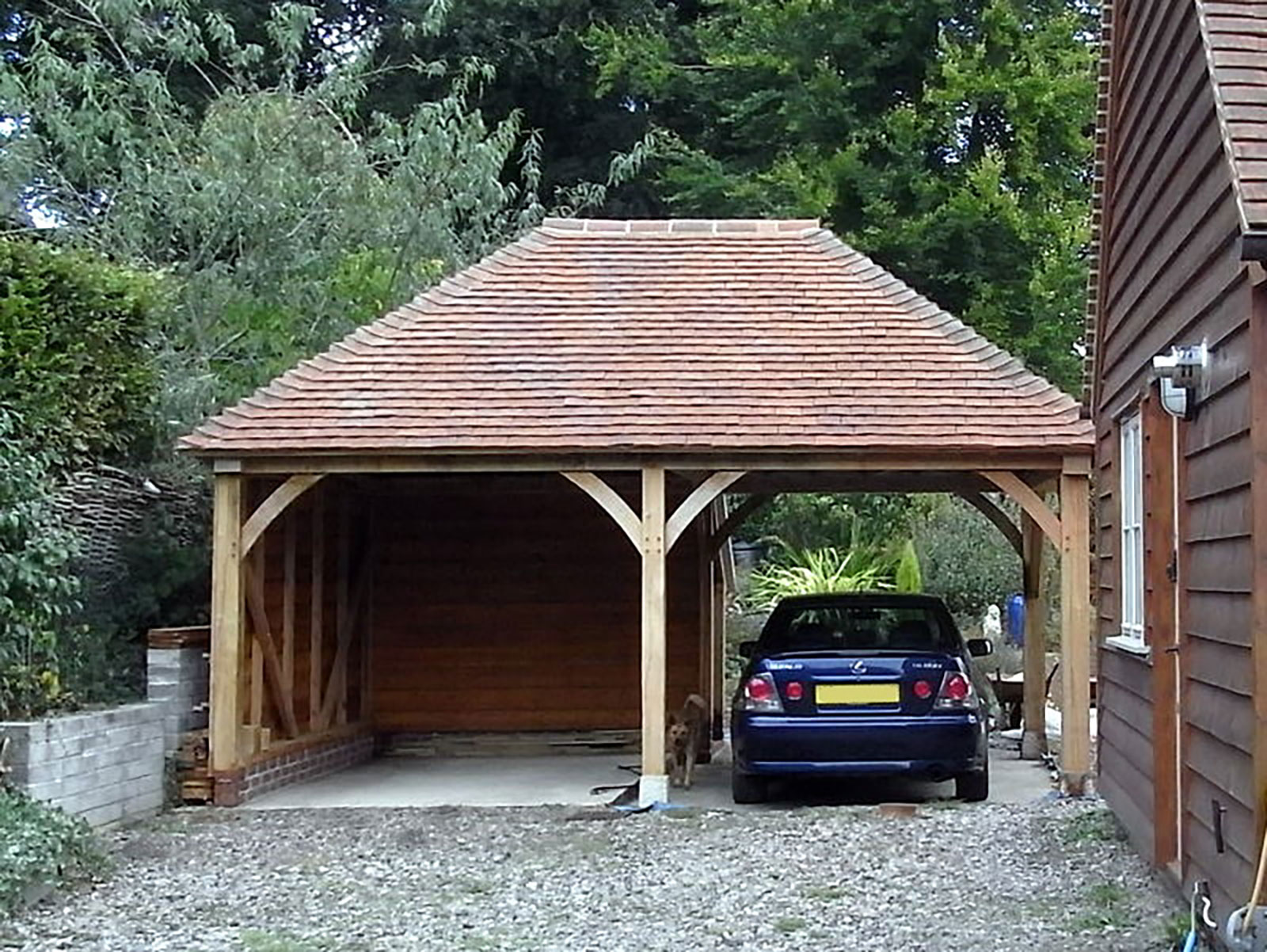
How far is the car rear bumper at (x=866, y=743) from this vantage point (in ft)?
34.3

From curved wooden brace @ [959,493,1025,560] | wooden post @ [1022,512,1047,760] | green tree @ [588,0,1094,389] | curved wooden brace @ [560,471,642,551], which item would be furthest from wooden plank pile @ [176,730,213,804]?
green tree @ [588,0,1094,389]

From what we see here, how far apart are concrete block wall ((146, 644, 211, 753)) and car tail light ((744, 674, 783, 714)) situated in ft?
12.7

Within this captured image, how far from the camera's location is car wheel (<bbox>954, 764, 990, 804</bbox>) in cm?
1084

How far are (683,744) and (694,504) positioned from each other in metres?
2.18

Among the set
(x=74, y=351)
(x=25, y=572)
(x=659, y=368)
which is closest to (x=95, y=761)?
Answer: (x=25, y=572)

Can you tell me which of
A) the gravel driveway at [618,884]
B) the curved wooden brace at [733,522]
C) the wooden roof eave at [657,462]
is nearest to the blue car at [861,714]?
the gravel driveway at [618,884]

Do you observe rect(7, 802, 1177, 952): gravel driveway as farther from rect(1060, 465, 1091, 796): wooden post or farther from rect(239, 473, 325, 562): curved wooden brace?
rect(239, 473, 325, 562): curved wooden brace

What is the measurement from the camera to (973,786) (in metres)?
10.9

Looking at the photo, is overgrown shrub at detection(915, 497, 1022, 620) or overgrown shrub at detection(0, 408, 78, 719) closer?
overgrown shrub at detection(0, 408, 78, 719)

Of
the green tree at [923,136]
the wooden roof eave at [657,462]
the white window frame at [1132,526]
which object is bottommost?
the white window frame at [1132,526]

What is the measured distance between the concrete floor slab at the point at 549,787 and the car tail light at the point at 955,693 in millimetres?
1003

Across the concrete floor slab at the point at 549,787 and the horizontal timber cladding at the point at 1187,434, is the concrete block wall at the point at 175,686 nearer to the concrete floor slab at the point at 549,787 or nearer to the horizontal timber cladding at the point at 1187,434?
the concrete floor slab at the point at 549,787

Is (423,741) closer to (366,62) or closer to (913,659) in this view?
(913,659)

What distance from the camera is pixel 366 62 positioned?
66.1 feet
